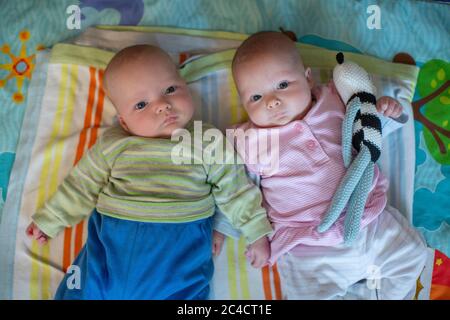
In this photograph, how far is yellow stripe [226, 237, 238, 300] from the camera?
4.06ft

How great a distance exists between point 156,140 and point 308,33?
1.91 feet

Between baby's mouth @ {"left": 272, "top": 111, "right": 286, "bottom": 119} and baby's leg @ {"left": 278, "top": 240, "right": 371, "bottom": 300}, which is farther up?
baby's mouth @ {"left": 272, "top": 111, "right": 286, "bottom": 119}

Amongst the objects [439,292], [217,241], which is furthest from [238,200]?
[439,292]

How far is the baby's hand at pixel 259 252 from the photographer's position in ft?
4.02

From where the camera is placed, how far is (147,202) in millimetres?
1156

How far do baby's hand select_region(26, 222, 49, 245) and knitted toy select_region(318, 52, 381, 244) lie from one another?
2.23ft

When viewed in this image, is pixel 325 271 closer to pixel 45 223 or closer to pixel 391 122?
pixel 391 122

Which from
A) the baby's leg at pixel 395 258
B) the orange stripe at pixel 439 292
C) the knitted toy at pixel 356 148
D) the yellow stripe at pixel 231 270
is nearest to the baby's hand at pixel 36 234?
the yellow stripe at pixel 231 270

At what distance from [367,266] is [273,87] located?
1.59 feet

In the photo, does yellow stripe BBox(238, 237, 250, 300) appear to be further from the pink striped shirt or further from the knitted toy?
the knitted toy

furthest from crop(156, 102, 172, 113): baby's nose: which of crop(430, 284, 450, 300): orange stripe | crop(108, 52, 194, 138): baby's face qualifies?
crop(430, 284, 450, 300): orange stripe

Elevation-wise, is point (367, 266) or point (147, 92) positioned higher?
point (147, 92)

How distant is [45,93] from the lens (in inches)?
53.7

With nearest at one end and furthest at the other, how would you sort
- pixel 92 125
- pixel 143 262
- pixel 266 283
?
1. pixel 143 262
2. pixel 266 283
3. pixel 92 125
